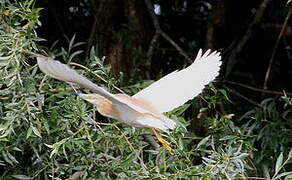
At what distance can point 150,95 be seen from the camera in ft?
4.26

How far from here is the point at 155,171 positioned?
1.18 meters

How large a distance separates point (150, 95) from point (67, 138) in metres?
0.21

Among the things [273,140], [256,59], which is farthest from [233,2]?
[273,140]

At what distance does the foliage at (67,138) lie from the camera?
117cm

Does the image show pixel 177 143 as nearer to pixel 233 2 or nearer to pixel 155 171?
pixel 155 171

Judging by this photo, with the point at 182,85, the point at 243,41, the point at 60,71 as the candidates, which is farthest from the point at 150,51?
the point at 60,71

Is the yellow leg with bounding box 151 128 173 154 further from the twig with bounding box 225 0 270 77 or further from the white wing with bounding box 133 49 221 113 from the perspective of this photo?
the twig with bounding box 225 0 270 77

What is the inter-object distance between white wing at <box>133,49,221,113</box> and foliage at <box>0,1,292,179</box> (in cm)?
4

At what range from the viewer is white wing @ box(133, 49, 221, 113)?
1.29m

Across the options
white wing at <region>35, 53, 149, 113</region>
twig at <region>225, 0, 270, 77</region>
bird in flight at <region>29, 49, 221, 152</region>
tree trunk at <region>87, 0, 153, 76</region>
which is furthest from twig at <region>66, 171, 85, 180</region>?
twig at <region>225, 0, 270, 77</region>

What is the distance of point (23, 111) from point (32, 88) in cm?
8

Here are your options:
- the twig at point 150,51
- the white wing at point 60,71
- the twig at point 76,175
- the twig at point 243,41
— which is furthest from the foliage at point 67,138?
the twig at point 243,41

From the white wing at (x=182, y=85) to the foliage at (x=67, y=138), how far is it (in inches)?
1.6

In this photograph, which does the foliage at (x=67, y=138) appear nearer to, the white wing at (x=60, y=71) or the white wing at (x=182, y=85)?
the white wing at (x=182, y=85)
